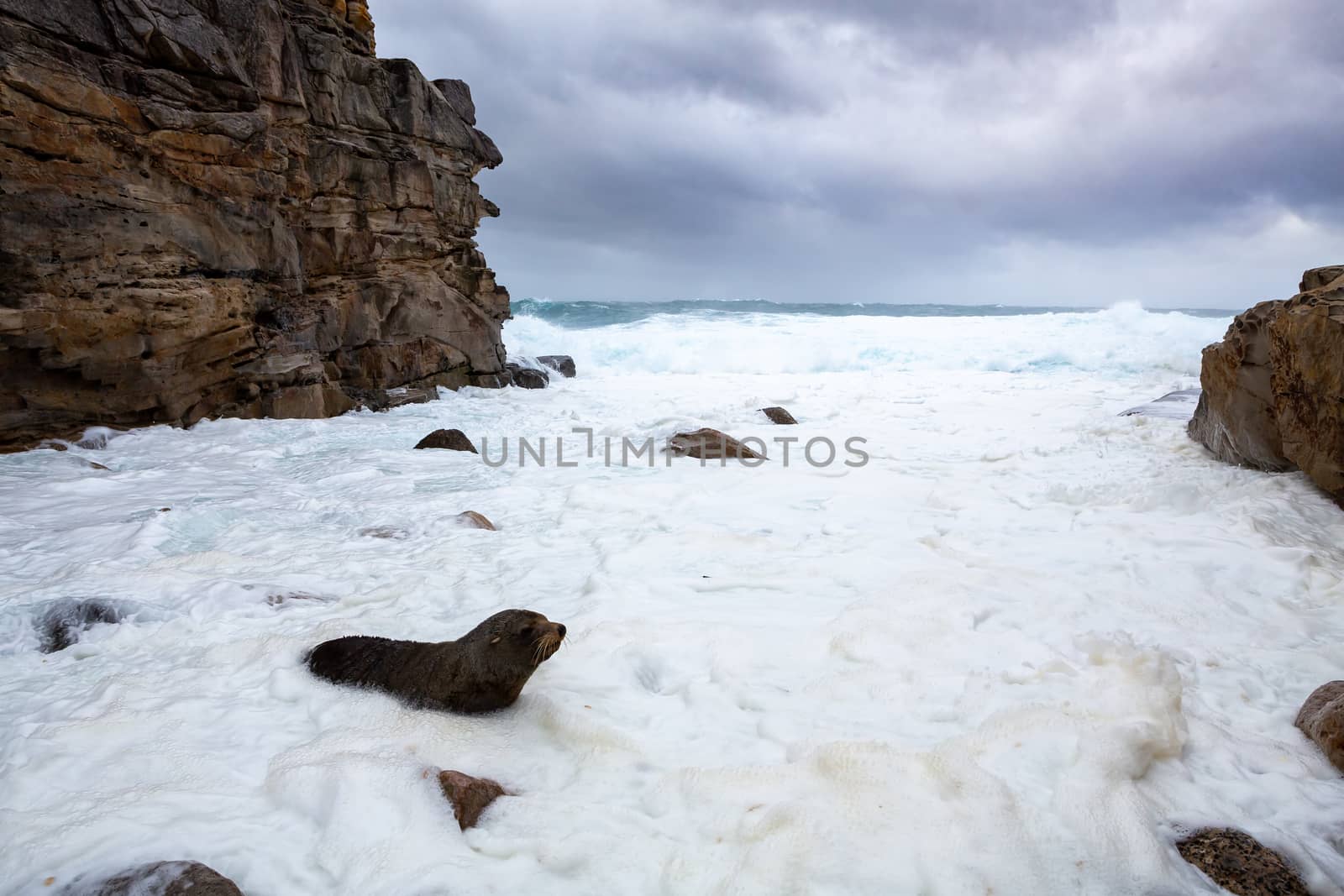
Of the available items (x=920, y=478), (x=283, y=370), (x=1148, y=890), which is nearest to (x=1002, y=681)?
(x=1148, y=890)

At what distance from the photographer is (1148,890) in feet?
6.11

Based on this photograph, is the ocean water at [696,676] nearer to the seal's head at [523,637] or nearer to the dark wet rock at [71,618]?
the dark wet rock at [71,618]

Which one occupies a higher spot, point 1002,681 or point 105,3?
point 105,3

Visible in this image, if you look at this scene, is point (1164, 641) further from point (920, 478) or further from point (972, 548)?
point (920, 478)

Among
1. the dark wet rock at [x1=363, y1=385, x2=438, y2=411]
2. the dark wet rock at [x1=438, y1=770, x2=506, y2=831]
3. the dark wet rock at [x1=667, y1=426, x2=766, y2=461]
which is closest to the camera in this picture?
the dark wet rock at [x1=438, y1=770, x2=506, y2=831]

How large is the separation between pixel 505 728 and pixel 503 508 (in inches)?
121

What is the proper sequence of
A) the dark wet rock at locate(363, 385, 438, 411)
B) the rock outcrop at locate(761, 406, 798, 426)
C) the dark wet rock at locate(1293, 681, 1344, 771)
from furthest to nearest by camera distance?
the dark wet rock at locate(363, 385, 438, 411) < the rock outcrop at locate(761, 406, 798, 426) < the dark wet rock at locate(1293, 681, 1344, 771)

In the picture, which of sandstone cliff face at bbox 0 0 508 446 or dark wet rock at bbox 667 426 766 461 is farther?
dark wet rock at bbox 667 426 766 461

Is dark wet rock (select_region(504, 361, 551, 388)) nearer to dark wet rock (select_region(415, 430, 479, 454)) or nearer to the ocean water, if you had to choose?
dark wet rock (select_region(415, 430, 479, 454))

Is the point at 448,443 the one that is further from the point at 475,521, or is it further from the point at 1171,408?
the point at 1171,408

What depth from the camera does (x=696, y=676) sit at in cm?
296

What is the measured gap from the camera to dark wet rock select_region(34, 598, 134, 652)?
306cm

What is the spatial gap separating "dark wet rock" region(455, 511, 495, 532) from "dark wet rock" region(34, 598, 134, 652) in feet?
6.61

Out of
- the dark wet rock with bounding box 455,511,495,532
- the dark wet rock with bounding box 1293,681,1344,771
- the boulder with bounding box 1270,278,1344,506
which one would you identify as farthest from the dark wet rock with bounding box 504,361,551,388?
the dark wet rock with bounding box 1293,681,1344,771
